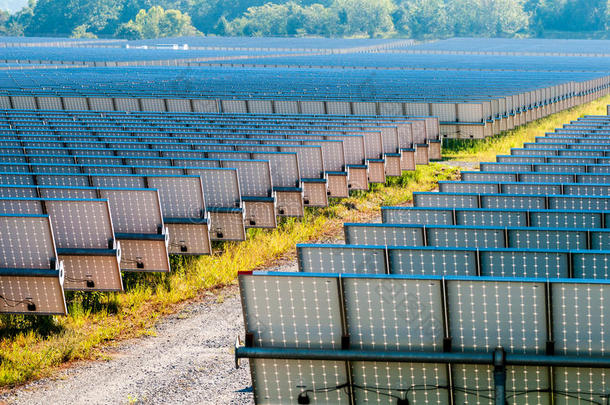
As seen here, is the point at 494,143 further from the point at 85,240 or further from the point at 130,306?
the point at 85,240

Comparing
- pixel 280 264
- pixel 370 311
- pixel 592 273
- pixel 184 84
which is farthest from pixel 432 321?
pixel 184 84

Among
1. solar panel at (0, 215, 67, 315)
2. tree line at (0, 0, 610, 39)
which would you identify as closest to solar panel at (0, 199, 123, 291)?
solar panel at (0, 215, 67, 315)

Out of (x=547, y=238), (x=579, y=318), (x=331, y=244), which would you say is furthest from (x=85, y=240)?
(x=579, y=318)

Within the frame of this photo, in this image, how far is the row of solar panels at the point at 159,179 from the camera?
9094mm

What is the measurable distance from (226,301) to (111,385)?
8.31 feet

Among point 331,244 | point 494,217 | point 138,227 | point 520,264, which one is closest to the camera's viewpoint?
point 520,264

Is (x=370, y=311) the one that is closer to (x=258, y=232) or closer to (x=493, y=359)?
(x=493, y=359)

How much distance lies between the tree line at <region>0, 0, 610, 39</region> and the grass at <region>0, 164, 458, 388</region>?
368 feet

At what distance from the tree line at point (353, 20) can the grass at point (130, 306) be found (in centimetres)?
11204

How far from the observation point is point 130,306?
9984 mm

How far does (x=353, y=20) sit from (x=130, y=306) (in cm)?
12266

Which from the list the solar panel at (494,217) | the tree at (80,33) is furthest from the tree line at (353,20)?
the solar panel at (494,217)

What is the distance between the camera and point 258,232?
13.1m

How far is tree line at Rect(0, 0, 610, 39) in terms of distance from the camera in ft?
395
